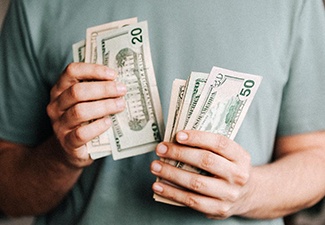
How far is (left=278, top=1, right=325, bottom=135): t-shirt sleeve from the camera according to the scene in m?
1.31

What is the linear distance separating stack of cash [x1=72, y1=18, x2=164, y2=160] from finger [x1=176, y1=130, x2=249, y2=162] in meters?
0.16

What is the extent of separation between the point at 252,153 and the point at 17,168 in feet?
2.10

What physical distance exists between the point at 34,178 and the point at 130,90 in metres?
0.40

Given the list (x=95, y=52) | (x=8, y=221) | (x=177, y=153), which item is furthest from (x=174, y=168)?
(x=8, y=221)

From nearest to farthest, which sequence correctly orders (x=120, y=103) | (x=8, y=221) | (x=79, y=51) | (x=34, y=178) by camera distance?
(x=120, y=103) → (x=79, y=51) → (x=34, y=178) → (x=8, y=221)

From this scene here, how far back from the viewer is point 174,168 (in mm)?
1147

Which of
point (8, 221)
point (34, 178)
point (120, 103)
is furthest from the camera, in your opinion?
point (8, 221)

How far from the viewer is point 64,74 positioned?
124 cm

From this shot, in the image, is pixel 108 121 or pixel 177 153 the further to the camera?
pixel 108 121

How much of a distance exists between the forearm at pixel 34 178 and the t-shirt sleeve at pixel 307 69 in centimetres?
55

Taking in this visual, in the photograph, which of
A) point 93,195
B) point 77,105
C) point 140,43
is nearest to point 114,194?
point 93,195

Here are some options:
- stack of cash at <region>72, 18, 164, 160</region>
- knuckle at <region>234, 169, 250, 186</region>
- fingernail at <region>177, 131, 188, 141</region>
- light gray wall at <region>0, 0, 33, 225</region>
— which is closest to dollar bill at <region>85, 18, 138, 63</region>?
stack of cash at <region>72, 18, 164, 160</region>

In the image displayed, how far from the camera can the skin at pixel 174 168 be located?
113 cm

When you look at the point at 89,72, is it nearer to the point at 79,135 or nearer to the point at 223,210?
the point at 79,135
